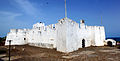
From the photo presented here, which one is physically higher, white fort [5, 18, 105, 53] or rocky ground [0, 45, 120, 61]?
white fort [5, 18, 105, 53]

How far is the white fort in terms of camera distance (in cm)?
1402

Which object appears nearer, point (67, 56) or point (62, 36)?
point (67, 56)

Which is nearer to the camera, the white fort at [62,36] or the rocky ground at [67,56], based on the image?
the rocky ground at [67,56]

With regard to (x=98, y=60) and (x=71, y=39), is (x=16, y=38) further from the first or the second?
(x=98, y=60)

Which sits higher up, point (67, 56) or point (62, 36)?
point (62, 36)

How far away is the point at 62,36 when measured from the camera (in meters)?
14.2

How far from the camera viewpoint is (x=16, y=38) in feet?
82.3

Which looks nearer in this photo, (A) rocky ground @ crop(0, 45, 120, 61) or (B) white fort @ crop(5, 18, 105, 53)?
(A) rocky ground @ crop(0, 45, 120, 61)

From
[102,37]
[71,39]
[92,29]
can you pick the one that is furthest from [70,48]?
[102,37]

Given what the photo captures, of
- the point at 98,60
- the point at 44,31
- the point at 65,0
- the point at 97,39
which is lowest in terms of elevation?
the point at 98,60

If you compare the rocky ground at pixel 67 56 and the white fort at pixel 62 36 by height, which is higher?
the white fort at pixel 62 36

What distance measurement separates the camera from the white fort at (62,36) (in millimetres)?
14016

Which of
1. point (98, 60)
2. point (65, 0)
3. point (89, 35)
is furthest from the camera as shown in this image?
point (89, 35)

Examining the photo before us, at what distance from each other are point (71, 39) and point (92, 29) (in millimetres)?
9189
